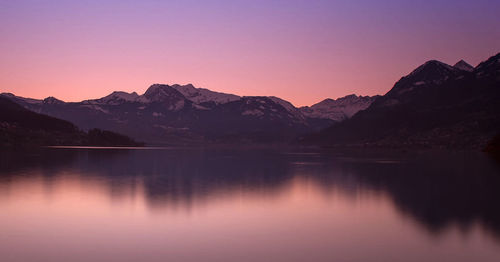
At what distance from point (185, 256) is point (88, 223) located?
43.3ft

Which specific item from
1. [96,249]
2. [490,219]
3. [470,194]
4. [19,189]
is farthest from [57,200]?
[470,194]

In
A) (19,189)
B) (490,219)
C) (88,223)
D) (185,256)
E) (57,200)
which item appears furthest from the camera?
(19,189)

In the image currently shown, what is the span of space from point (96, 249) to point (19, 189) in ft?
109

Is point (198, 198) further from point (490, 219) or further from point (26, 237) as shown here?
point (490, 219)

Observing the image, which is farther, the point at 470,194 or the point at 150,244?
the point at 470,194

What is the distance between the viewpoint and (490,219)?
37.8 m

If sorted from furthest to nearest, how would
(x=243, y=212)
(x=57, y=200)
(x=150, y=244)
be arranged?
(x=57, y=200) → (x=243, y=212) → (x=150, y=244)

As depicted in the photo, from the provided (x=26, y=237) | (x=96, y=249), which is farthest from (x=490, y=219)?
(x=26, y=237)

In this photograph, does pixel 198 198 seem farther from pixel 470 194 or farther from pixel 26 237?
pixel 470 194

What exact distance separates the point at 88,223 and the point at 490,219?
108ft

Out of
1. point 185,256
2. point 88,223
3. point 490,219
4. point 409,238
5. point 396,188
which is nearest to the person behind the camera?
point 185,256

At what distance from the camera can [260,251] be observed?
26609 mm

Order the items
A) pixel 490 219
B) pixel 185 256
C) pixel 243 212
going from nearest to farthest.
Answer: pixel 185 256, pixel 490 219, pixel 243 212

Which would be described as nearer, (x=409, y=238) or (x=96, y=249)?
(x=96, y=249)
